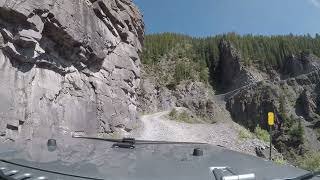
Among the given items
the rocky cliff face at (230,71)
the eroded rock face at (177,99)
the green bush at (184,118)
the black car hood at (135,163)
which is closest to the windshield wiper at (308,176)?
the black car hood at (135,163)

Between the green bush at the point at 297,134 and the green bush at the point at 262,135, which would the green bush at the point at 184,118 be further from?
the green bush at the point at 297,134

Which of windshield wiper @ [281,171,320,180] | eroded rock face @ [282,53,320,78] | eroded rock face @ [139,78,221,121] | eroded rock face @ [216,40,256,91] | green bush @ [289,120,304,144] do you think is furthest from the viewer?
eroded rock face @ [216,40,256,91]

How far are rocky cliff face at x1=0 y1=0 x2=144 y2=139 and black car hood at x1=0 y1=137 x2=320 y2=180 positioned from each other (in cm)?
1073

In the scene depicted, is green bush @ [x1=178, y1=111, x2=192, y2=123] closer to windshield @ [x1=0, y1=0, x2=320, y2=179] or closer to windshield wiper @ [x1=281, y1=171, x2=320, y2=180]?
windshield @ [x1=0, y1=0, x2=320, y2=179]

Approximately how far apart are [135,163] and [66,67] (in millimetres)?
16185

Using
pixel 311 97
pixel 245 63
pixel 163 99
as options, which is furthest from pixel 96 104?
pixel 245 63

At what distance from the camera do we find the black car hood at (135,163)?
1.66 meters

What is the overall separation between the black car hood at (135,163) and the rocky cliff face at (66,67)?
35.2 feet

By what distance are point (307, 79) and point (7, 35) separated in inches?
2769

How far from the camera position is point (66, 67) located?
17.4 m

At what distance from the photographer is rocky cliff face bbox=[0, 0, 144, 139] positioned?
43.1 ft

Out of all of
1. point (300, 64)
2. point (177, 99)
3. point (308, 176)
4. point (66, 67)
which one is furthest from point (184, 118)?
point (300, 64)

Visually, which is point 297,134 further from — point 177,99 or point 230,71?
point 230,71

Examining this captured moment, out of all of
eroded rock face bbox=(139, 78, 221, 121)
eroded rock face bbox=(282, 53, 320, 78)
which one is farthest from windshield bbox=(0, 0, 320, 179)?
eroded rock face bbox=(282, 53, 320, 78)
